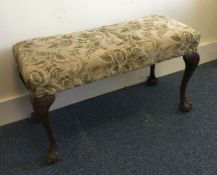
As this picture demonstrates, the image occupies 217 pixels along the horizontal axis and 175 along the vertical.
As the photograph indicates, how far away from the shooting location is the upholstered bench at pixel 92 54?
1154 millimetres

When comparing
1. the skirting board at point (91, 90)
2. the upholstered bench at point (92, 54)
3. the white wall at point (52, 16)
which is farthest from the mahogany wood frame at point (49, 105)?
the white wall at point (52, 16)

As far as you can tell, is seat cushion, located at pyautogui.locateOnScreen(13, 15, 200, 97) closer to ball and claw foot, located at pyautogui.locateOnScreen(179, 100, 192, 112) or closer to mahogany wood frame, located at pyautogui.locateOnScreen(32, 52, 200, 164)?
mahogany wood frame, located at pyautogui.locateOnScreen(32, 52, 200, 164)

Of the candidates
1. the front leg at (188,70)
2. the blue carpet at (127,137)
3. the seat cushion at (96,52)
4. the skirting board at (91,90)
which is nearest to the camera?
the seat cushion at (96,52)

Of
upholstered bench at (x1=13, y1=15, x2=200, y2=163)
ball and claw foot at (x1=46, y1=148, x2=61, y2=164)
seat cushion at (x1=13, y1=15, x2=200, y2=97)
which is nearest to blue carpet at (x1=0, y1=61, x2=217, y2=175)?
ball and claw foot at (x1=46, y1=148, x2=61, y2=164)

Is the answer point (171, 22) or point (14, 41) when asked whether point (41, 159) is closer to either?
point (14, 41)

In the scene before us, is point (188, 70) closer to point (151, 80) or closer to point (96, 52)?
point (151, 80)

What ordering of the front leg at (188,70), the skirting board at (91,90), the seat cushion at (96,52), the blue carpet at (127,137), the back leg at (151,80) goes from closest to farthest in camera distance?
1. the seat cushion at (96,52)
2. the blue carpet at (127,137)
3. the front leg at (188,70)
4. the skirting board at (91,90)
5. the back leg at (151,80)

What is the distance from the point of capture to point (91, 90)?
179cm

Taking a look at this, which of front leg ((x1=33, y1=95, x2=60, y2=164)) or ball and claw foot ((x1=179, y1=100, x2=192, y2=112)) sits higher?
front leg ((x1=33, y1=95, x2=60, y2=164))

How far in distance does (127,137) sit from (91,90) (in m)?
0.43

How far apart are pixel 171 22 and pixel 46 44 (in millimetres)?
645

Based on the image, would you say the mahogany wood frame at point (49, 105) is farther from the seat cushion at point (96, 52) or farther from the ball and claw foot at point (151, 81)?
the ball and claw foot at point (151, 81)

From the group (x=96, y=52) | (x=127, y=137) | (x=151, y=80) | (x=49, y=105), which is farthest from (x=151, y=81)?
(x=49, y=105)

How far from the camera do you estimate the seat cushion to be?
1.15 m
